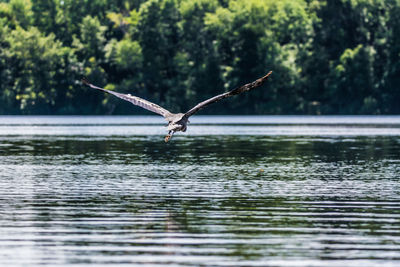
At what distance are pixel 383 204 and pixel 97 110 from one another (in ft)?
373

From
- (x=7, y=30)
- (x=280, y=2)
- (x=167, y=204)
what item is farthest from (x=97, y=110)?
(x=167, y=204)

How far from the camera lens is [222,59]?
13300 centimetres

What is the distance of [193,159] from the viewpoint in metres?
44.1

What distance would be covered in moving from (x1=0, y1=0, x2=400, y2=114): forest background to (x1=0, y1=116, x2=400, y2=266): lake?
83990mm

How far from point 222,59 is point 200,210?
109649mm

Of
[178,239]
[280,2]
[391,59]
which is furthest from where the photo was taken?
[280,2]

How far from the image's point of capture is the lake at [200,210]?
17.5 meters

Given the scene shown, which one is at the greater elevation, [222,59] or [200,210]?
[222,59]

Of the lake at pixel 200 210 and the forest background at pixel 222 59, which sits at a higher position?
the forest background at pixel 222 59

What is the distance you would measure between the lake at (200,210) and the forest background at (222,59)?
84.0m

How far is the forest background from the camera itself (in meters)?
128

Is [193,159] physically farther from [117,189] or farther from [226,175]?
[117,189]

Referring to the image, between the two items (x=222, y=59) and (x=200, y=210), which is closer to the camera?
(x=200, y=210)

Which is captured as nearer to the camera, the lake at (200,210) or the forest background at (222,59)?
the lake at (200,210)
